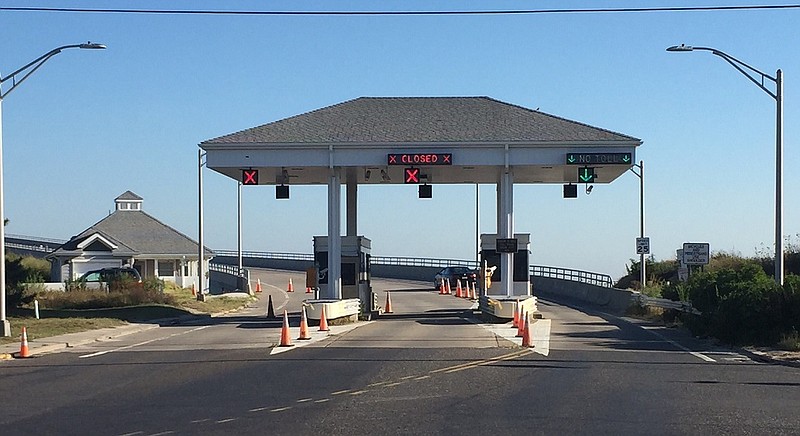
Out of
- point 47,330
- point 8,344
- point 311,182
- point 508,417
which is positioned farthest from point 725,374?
point 311,182

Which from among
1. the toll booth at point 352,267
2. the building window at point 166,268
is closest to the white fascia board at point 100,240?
the building window at point 166,268

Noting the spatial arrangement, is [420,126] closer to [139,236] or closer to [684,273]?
[684,273]

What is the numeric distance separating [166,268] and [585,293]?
27.0m

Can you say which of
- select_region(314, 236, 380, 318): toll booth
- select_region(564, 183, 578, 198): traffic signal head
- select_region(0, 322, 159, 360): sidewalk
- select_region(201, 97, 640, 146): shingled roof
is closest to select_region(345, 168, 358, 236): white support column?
select_region(314, 236, 380, 318): toll booth

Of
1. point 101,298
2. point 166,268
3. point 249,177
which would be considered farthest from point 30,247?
point 249,177

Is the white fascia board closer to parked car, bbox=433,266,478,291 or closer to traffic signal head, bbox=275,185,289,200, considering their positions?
parked car, bbox=433,266,478,291

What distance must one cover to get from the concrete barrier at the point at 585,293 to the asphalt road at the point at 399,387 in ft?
58.2

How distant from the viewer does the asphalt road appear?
11.9m

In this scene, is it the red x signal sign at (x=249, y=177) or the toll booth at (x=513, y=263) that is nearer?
the red x signal sign at (x=249, y=177)

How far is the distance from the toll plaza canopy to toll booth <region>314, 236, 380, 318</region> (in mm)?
Result: 1440

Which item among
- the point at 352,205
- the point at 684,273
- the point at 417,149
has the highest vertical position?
the point at 417,149

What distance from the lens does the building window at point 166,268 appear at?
215 ft

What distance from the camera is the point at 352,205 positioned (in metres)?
39.8

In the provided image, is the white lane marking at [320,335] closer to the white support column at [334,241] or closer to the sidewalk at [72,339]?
the white support column at [334,241]
